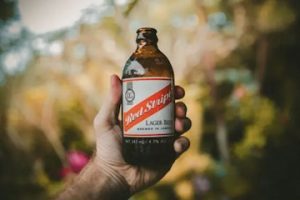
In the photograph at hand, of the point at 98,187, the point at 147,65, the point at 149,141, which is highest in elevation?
the point at 147,65

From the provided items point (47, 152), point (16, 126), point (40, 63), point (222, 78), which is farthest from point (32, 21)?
point (222, 78)

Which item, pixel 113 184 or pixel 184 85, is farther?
pixel 184 85

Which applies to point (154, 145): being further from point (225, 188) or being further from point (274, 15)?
point (274, 15)

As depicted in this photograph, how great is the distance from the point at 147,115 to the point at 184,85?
3.19ft

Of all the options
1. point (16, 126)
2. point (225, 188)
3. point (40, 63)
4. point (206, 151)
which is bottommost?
point (225, 188)

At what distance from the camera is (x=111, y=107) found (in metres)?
0.88

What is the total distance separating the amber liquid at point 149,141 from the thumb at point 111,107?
4 cm

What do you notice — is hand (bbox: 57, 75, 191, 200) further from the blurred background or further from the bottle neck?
the blurred background

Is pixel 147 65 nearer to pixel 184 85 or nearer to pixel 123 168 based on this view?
pixel 123 168

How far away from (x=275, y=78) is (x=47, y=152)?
3.28 ft

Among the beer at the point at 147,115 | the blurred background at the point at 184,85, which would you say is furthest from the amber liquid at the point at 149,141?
the blurred background at the point at 184,85

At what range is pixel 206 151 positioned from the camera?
1.75 metres

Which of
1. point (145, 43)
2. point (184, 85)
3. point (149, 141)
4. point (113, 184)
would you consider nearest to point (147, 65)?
point (145, 43)

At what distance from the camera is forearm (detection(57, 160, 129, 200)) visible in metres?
0.89
